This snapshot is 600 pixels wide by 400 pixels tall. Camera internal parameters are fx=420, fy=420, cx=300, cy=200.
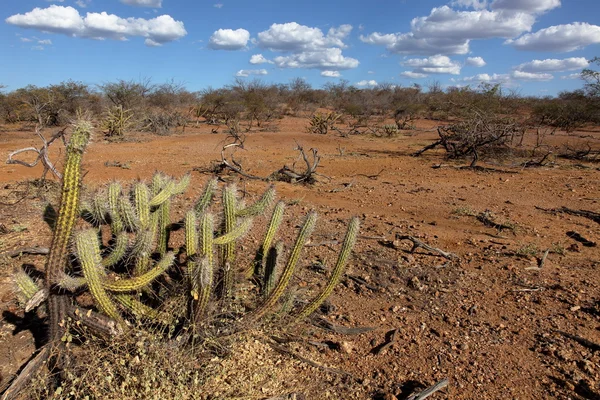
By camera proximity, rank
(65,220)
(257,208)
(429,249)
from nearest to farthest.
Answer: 1. (65,220)
2. (257,208)
3. (429,249)

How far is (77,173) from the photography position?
2.51 m

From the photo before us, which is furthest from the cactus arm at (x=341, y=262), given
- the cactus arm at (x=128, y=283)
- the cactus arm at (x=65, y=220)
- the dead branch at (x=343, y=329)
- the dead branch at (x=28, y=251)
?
the dead branch at (x=28, y=251)

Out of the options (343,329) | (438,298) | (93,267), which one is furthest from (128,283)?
(438,298)

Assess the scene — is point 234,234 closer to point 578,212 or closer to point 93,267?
point 93,267

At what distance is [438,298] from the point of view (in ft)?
12.7

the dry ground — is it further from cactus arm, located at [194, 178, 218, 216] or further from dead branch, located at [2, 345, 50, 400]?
A: cactus arm, located at [194, 178, 218, 216]

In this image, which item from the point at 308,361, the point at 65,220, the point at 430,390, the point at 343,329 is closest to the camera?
the point at 65,220

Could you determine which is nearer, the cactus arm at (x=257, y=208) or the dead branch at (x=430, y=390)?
the dead branch at (x=430, y=390)

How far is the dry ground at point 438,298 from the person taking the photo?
2.80m

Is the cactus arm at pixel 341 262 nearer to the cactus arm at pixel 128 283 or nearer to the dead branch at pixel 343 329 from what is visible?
the dead branch at pixel 343 329

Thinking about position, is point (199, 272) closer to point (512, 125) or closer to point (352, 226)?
point (352, 226)

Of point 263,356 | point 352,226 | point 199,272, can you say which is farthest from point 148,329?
point 352,226

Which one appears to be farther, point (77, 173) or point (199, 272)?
point (199, 272)

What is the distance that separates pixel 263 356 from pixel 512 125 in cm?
1033
